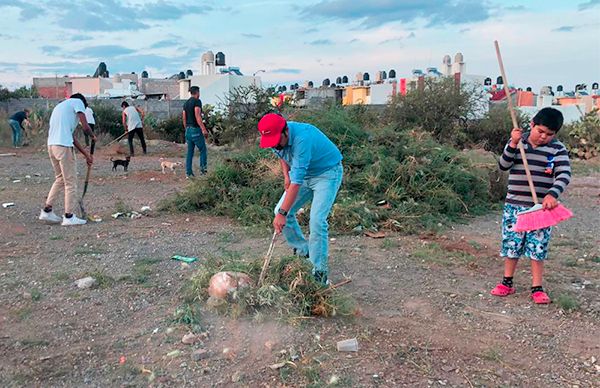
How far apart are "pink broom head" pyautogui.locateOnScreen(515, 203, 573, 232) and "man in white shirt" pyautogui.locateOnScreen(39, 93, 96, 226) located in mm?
5226

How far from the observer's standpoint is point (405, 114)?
15945mm

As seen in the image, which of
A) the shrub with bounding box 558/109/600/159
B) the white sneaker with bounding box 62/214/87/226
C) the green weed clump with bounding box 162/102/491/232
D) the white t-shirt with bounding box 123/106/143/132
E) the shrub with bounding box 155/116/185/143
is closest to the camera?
the white sneaker with bounding box 62/214/87/226

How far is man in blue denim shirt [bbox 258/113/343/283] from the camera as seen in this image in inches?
162

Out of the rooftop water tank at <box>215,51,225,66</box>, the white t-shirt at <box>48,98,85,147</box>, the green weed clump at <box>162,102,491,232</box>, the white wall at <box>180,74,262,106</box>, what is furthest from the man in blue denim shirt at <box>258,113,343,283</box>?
the rooftop water tank at <box>215,51,225,66</box>

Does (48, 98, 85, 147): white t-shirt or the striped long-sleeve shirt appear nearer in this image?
the striped long-sleeve shirt

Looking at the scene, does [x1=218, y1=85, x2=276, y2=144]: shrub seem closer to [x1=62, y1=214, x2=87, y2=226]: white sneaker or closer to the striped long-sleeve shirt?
[x1=62, y1=214, x2=87, y2=226]: white sneaker

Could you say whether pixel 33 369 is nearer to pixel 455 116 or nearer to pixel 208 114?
pixel 455 116

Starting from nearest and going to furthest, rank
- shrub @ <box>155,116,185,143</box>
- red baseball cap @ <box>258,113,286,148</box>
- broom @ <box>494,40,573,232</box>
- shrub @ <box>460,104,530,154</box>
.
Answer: red baseball cap @ <box>258,113,286,148</box> → broom @ <box>494,40,573,232</box> → shrub @ <box>460,104,530,154</box> → shrub @ <box>155,116,185,143</box>

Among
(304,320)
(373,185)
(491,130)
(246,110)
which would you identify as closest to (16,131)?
(246,110)

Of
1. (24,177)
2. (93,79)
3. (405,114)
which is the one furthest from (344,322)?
(93,79)

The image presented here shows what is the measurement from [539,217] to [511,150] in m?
0.56

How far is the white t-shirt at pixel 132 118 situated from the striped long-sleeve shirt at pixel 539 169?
1191 cm

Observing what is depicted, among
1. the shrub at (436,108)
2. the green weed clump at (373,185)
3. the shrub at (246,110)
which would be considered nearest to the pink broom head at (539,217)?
the green weed clump at (373,185)

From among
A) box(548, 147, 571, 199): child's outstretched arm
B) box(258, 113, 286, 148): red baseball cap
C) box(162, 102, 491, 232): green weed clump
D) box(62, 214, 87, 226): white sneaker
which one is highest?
box(258, 113, 286, 148): red baseball cap
